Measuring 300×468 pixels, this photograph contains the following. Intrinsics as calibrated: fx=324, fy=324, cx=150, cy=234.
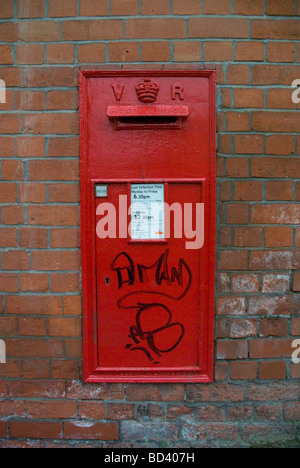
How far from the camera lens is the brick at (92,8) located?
196 centimetres

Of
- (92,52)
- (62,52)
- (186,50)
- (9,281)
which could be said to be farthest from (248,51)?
(9,281)

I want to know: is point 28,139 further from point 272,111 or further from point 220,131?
point 272,111

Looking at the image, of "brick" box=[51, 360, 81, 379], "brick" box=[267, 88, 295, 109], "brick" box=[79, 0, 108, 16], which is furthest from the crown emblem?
"brick" box=[51, 360, 81, 379]

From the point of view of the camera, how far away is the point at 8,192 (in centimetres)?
203

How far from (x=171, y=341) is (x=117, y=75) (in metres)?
1.68

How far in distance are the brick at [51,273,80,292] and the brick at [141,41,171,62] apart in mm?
1416

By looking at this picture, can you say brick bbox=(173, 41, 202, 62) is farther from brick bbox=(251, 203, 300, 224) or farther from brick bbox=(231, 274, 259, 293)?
brick bbox=(231, 274, 259, 293)

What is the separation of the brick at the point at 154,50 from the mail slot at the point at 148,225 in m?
0.11

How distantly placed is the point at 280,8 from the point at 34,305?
2404 mm

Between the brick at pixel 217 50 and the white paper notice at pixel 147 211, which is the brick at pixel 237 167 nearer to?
the white paper notice at pixel 147 211

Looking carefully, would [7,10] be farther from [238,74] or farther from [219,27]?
[238,74]

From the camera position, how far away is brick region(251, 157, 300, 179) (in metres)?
2.03

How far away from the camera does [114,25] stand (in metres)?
1.96

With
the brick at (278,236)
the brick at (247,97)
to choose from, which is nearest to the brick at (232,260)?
the brick at (278,236)
